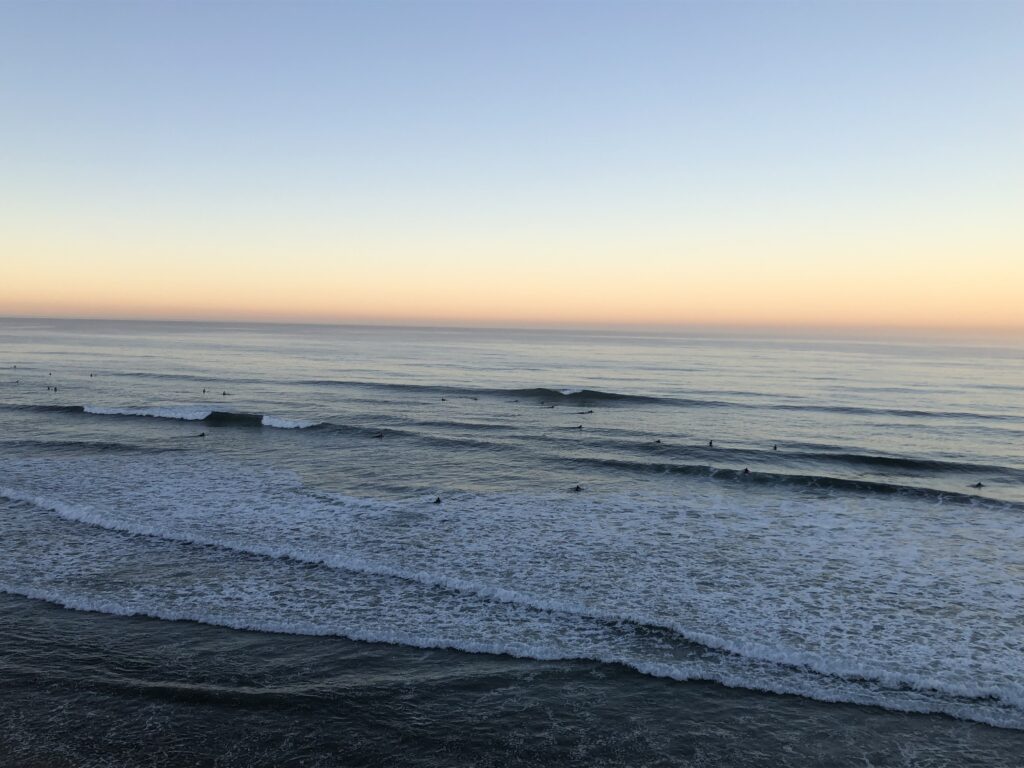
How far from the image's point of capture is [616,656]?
35.9ft

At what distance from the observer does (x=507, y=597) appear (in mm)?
13336

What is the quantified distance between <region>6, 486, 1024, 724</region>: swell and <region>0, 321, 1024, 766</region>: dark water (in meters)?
0.06

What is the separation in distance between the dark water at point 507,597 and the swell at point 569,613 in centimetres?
6

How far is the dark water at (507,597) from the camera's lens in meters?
8.81

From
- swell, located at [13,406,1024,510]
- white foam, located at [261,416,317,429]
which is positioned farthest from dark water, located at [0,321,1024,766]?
white foam, located at [261,416,317,429]

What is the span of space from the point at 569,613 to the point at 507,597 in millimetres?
1420

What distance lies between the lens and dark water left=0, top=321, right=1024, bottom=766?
28.9 feet

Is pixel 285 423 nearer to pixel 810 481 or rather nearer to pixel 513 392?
pixel 513 392

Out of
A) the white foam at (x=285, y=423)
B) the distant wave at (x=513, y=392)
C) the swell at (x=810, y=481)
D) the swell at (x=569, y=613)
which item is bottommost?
the swell at (x=569, y=613)

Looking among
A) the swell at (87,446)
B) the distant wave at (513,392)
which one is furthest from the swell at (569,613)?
the distant wave at (513,392)

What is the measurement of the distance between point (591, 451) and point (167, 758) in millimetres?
22499

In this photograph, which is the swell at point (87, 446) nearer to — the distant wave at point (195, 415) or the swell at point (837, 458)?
the distant wave at point (195, 415)

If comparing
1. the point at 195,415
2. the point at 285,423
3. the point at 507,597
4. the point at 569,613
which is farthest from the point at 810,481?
the point at 195,415

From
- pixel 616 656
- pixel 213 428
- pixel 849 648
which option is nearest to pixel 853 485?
pixel 849 648
